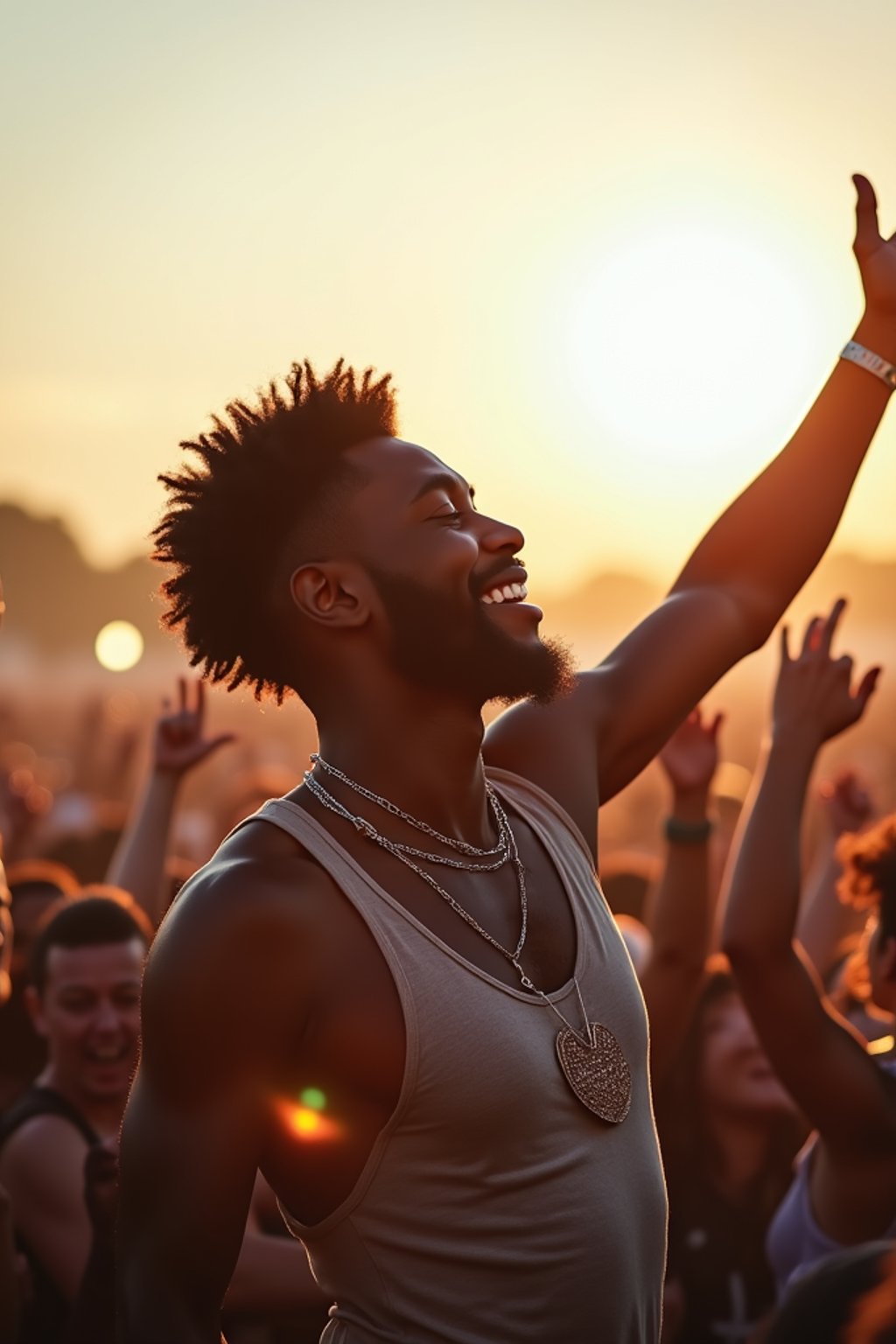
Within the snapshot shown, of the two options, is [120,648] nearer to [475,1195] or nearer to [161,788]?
[161,788]

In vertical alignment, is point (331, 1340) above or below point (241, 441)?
below

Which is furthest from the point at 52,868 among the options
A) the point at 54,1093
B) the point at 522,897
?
the point at 522,897

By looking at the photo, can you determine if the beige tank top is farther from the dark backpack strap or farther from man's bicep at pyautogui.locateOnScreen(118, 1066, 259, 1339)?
the dark backpack strap

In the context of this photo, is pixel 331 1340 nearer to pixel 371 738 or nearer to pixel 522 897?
pixel 522 897

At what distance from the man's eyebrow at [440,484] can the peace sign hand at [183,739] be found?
2.87m

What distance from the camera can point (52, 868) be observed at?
21.4 ft

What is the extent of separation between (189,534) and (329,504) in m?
0.27

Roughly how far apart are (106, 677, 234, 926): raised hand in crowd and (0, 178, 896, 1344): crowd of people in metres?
1.55

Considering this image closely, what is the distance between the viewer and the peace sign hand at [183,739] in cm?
575

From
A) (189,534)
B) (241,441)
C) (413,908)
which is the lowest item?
(413,908)

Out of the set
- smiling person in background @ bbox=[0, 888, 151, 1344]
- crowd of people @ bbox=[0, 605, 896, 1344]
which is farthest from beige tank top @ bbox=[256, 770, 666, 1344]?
smiling person in background @ bbox=[0, 888, 151, 1344]

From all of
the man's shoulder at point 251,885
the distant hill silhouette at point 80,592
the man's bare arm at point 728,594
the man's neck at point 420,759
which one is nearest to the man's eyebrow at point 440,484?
the man's neck at point 420,759

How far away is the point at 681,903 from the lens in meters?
4.55

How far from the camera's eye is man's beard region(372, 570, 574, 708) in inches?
110
